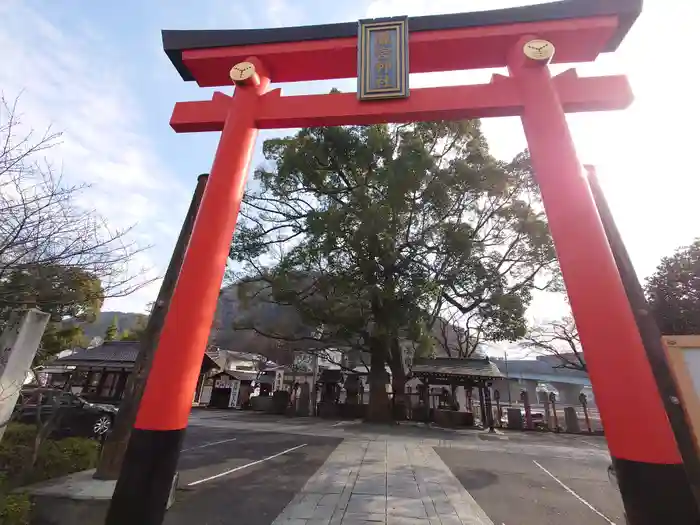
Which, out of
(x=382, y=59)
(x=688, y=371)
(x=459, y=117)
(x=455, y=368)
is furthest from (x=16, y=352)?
(x=455, y=368)

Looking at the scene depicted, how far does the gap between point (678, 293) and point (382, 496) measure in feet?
52.2

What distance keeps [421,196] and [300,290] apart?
22.2 feet

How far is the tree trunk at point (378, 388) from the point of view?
54.1 feet

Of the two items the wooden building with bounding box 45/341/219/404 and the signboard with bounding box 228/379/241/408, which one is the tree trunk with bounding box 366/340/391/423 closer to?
the wooden building with bounding box 45/341/219/404

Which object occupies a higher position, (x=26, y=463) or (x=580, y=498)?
(x=26, y=463)

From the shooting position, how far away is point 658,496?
2.08 meters

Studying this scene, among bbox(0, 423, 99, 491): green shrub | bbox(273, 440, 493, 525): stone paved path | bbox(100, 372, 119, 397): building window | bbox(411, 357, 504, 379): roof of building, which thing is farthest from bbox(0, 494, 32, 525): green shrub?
bbox(411, 357, 504, 379): roof of building

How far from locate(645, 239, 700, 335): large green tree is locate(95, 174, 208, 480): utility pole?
17.5 m

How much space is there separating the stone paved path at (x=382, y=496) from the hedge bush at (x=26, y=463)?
2.48 metres

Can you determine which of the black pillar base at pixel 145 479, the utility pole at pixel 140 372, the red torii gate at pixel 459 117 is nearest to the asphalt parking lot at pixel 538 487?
the red torii gate at pixel 459 117

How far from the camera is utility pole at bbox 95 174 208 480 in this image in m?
4.33

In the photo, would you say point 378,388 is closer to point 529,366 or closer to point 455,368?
point 455,368

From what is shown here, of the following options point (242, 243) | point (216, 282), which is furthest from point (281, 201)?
point (216, 282)

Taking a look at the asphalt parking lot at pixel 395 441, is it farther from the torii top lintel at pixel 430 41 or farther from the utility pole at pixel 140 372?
the torii top lintel at pixel 430 41
